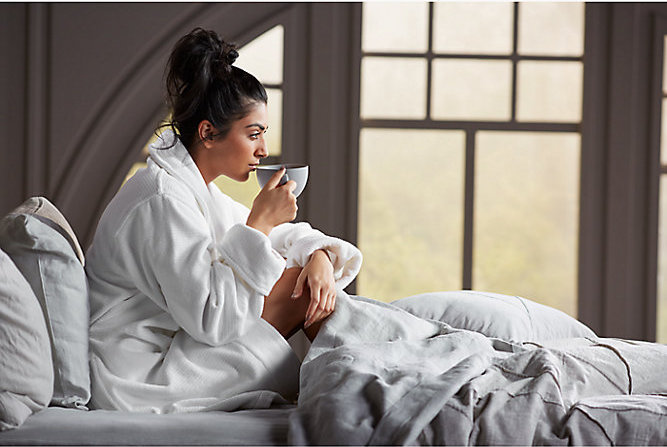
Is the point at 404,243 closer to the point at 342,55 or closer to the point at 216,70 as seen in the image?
the point at 342,55

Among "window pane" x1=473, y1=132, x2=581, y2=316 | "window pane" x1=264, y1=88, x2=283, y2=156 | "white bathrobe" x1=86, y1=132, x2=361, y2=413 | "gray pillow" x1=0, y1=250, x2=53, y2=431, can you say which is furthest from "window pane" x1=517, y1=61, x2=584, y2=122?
"gray pillow" x1=0, y1=250, x2=53, y2=431

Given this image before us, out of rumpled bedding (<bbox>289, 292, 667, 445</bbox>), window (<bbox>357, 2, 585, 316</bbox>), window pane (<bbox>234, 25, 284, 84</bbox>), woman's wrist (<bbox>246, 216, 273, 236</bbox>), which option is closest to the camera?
rumpled bedding (<bbox>289, 292, 667, 445</bbox>)

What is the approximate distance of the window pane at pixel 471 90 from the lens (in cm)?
362

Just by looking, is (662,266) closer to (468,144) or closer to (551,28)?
(468,144)

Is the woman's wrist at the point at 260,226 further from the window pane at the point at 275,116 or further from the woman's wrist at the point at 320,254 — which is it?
the window pane at the point at 275,116

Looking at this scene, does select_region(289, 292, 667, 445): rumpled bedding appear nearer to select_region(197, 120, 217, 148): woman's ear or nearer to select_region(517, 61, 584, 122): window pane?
select_region(197, 120, 217, 148): woman's ear

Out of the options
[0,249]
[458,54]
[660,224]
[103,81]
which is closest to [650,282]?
[660,224]

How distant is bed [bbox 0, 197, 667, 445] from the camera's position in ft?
4.03

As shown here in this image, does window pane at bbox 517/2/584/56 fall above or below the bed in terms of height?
above

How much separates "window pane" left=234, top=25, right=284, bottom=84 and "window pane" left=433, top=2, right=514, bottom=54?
2.54 ft

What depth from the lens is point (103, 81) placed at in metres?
3.38

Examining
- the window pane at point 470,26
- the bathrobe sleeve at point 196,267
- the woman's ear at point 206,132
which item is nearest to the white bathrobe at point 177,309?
the bathrobe sleeve at point 196,267

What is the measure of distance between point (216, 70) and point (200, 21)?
188cm

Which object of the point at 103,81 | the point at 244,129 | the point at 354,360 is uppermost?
the point at 103,81
